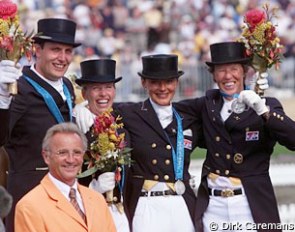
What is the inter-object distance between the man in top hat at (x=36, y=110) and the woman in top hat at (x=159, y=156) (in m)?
0.67

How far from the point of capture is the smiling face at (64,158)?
7.19 metres

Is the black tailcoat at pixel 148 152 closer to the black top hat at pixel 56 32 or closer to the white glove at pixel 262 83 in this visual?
the white glove at pixel 262 83

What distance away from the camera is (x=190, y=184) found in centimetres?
913

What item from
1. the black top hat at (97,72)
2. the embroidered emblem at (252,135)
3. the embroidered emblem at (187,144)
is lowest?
the embroidered emblem at (187,144)

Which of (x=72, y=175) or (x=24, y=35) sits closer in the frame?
(x=72, y=175)

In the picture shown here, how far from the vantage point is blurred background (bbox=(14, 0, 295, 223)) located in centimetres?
2177

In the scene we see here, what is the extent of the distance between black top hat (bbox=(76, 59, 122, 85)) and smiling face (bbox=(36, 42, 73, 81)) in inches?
9.4

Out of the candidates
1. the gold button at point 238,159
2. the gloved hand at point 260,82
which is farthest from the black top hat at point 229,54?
the gold button at point 238,159

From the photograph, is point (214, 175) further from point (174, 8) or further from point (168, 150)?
point (174, 8)

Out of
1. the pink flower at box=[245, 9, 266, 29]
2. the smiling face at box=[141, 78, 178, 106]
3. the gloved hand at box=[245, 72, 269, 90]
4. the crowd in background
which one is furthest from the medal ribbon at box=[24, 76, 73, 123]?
the crowd in background

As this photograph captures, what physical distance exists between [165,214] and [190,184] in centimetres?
43

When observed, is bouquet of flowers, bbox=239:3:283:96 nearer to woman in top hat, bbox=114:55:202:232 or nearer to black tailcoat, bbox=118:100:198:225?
woman in top hat, bbox=114:55:202:232

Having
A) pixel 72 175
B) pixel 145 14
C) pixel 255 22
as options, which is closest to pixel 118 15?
pixel 145 14

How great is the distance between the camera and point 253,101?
28.9 ft
